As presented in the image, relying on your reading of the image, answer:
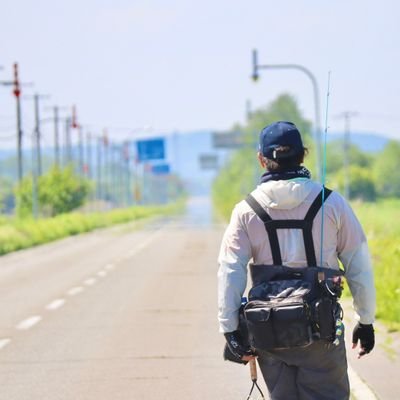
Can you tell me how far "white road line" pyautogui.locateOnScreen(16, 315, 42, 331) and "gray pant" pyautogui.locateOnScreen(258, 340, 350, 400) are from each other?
7.47 meters

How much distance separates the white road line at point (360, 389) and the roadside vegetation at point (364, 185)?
1.58 metres

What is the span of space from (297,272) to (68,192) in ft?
166

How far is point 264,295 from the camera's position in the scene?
448 centimetres

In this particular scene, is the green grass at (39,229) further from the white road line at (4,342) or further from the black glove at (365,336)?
the black glove at (365,336)

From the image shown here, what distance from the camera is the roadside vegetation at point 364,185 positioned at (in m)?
12.7

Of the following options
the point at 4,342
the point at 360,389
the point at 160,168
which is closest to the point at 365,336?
the point at 360,389

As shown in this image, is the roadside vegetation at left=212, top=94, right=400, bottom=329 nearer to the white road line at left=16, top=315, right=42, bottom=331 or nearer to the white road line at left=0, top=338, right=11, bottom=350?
the white road line at left=0, top=338, right=11, bottom=350

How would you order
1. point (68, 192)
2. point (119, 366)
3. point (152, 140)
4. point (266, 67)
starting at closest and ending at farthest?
point (119, 366) → point (266, 67) → point (68, 192) → point (152, 140)

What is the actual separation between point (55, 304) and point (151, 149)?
76.3m

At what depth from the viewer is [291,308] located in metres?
4.36

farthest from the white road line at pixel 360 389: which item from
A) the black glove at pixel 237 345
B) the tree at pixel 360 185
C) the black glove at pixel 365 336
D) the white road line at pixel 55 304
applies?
the tree at pixel 360 185

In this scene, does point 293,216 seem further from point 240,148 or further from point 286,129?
point 240,148

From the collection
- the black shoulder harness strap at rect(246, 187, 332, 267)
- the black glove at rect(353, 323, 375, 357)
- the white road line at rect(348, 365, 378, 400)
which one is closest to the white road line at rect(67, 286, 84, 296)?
the white road line at rect(348, 365, 378, 400)

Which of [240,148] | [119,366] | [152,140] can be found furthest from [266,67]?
[240,148]
